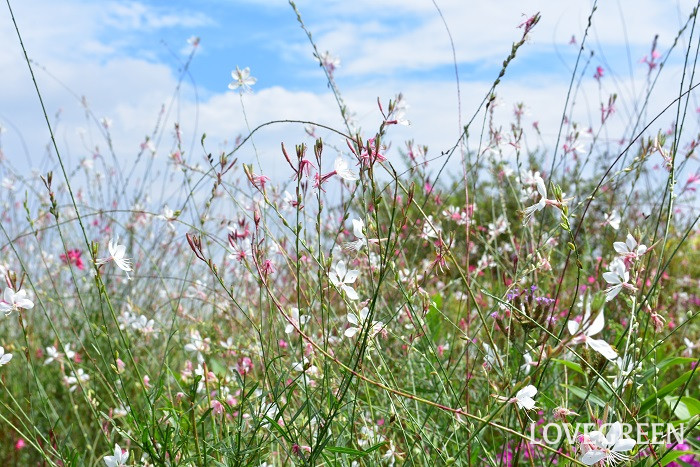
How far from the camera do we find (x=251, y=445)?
4.87ft

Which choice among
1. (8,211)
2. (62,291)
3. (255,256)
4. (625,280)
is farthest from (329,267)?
(8,211)

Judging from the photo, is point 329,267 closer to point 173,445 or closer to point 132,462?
point 173,445

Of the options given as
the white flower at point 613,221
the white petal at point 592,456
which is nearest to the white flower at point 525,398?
the white petal at point 592,456

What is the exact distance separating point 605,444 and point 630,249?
426mm

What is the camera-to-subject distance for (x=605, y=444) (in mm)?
1092

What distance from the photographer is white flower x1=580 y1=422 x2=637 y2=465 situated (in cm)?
107

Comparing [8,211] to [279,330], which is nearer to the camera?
[279,330]

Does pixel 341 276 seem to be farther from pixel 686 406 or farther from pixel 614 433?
pixel 686 406

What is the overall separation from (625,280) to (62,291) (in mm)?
4067

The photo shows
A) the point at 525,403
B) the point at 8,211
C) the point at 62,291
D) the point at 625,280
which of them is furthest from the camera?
the point at 8,211

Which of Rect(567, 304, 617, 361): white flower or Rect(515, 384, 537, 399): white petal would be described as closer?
Rect(567, 304, 617, 361): white flower

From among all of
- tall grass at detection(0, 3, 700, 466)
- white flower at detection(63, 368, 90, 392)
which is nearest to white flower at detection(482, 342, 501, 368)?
tall grass at detection(0, 3, 700, 466)

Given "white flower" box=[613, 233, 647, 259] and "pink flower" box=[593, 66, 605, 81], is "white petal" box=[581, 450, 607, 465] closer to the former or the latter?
"white flower" box=[613, 233, 647, 259]

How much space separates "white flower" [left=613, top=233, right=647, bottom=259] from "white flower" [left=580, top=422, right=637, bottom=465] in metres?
0.38
